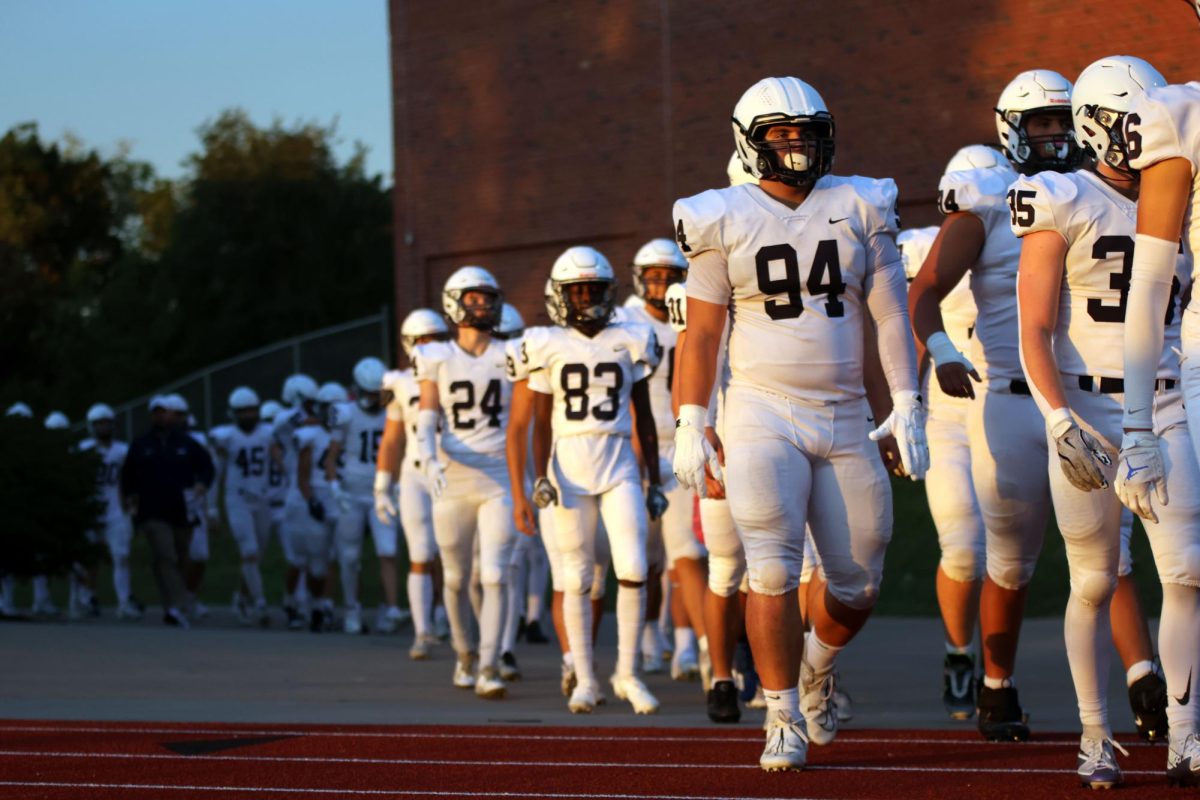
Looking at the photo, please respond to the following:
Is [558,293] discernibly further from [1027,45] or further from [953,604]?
[1027,45]

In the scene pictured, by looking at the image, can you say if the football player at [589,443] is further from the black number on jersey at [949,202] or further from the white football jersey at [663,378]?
the black number on jersey at [949,202]

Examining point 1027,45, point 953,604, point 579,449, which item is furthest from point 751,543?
Result: point 1027,45

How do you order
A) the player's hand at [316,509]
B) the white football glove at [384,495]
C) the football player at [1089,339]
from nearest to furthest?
the football player at [1089,339], the white football glove at [384,495], the player's hand at [316,509]

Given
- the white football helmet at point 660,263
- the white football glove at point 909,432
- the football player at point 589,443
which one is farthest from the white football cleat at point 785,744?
the white football helmet at point 660,263

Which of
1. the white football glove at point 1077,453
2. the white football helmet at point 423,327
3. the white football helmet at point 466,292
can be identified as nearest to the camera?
the white football glove at point 1077,453

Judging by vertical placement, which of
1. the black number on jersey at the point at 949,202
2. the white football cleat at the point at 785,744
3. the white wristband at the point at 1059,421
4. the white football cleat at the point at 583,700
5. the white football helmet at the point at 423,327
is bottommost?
the white football cleat at the point at 583,700

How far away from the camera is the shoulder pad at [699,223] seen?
608cm

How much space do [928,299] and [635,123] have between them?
62.4 feet

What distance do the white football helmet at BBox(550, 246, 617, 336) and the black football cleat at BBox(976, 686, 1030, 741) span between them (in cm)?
287

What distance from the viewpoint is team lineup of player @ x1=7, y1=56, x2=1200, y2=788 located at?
5.34 meters

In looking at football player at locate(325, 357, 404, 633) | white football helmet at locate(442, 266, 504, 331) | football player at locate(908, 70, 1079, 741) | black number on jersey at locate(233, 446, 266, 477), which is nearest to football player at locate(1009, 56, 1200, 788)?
football player at locate(908, 70, 1079, 741)

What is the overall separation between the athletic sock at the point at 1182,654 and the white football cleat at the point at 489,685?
468cm

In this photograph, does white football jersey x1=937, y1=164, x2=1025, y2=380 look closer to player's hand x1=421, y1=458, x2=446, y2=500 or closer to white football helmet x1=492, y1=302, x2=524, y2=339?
player's hand x1=421, y1=458, x2=446, y2=500

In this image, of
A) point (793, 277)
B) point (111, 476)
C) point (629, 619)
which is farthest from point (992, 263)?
point (111, 476)
